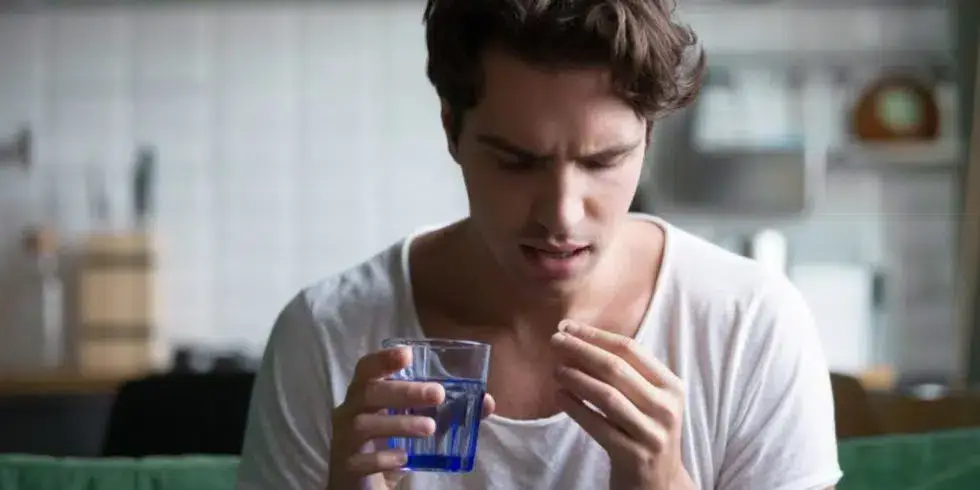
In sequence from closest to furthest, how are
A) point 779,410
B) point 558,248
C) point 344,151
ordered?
point 558,248
point 779,410
point 344,151

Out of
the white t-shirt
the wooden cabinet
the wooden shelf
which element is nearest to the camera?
the white t-shirt

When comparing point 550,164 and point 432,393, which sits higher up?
point 550,164

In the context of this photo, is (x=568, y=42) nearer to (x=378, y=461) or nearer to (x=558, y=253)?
(x=558, y=253)

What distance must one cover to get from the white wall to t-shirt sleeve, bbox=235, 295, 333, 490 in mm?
2706

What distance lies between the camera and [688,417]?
1.35 meters

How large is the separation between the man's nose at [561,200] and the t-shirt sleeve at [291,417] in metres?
0.32

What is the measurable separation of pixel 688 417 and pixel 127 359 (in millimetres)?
2784

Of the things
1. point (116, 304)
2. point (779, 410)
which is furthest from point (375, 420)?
point (116, 304)

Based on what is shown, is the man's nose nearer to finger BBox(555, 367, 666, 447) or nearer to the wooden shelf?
finger BBox(555, 367, 666, 447)

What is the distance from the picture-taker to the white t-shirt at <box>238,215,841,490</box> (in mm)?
1339

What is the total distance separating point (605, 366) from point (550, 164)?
7.3 inches

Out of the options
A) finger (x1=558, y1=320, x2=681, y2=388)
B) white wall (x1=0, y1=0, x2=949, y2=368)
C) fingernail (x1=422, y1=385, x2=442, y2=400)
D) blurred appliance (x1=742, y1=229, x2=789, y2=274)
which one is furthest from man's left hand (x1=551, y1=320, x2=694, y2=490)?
white wall (x1=0, y1=0, x2=949, y2=368)

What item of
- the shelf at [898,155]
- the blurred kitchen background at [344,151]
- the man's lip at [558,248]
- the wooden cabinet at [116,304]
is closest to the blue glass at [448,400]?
the man's lip at [558,248]

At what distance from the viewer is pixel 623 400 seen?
115 centimetres
